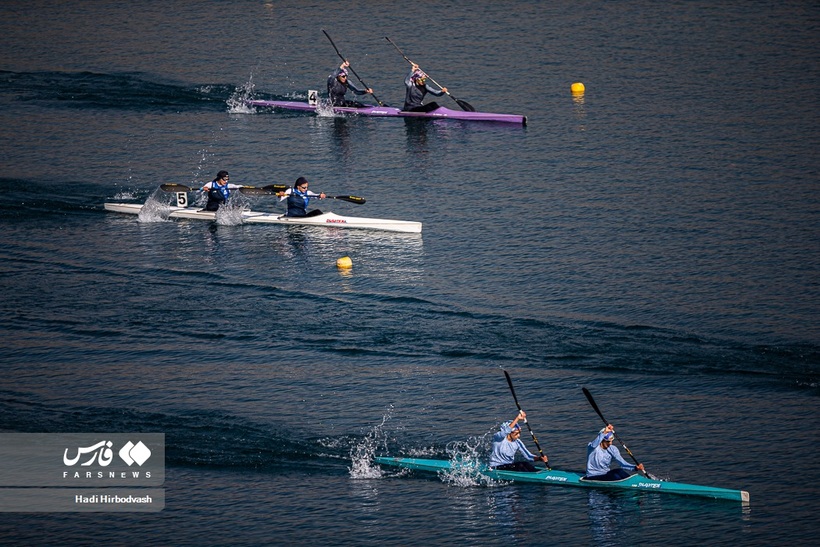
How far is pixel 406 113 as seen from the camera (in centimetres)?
6438

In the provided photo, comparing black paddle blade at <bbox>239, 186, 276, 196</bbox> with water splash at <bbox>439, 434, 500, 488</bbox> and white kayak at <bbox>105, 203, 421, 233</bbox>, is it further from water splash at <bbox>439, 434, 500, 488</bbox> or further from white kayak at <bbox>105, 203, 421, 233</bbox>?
water splash at <bbox>439, 434, 500, 488</bbox>

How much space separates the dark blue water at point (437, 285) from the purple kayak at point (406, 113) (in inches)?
29.8

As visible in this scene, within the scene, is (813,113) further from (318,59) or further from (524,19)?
(318,59)

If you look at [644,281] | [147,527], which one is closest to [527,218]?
[644,281]

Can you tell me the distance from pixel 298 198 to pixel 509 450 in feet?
67.2

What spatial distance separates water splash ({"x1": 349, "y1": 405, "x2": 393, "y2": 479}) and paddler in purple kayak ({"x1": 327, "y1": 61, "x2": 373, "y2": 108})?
3114cm

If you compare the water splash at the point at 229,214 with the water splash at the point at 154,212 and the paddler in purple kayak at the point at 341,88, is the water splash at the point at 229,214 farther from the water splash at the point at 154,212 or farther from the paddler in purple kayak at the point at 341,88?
the paddler in purple kayak at the point at 341,88

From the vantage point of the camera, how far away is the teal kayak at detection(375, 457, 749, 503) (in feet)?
105

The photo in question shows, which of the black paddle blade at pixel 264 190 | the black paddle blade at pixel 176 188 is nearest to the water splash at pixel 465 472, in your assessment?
the black paddle blade at pixel 264 190

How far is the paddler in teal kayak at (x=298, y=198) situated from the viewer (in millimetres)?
50594

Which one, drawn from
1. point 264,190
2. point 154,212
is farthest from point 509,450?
point 154,212

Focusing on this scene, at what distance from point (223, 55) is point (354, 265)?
34.3m

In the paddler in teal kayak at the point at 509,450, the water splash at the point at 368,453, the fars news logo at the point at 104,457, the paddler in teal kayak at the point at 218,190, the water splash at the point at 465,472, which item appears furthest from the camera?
the paddler in teal kayak at the point at 218,190

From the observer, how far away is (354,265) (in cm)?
4675
